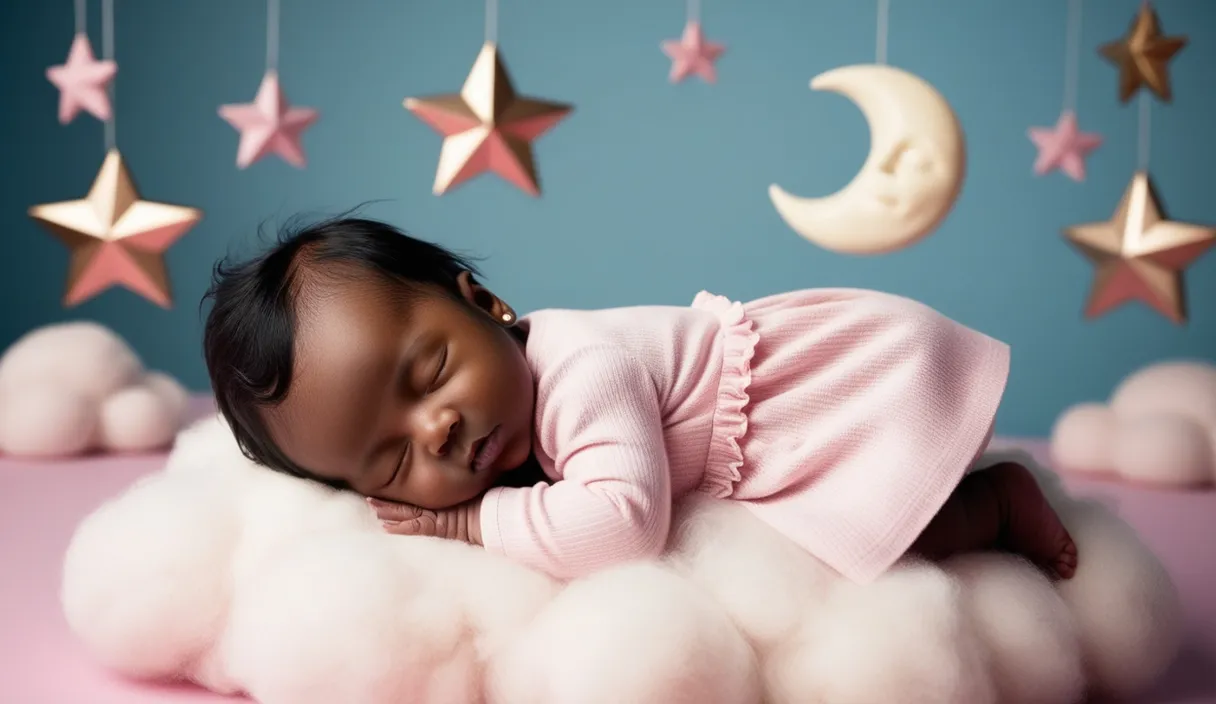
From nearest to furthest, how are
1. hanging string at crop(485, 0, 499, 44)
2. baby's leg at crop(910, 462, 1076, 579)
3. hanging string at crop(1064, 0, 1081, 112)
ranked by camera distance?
1. baby's leg at crop(910, 462, 1076, 579)
2. hanging string at crop(1064, 0, 1081, 112)
3. hanging string at crop(485, 0, 499, 44)

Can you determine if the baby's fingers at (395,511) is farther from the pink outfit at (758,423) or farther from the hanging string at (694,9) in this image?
the hanging string at (694,9)

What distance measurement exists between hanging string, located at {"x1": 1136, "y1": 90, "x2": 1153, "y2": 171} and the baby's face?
230cm

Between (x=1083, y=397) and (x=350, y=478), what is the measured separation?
2616 mm

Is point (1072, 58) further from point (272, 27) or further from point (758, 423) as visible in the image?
point (758, 423)

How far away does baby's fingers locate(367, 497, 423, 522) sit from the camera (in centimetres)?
120

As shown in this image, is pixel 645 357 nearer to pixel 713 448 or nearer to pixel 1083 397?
pixel 713 448

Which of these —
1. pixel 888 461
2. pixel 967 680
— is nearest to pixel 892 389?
pixel 888 461

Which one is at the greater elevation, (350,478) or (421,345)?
(421,345)

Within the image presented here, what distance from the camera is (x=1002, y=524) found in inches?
50.5

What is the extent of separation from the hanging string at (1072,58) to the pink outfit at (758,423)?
2.03m

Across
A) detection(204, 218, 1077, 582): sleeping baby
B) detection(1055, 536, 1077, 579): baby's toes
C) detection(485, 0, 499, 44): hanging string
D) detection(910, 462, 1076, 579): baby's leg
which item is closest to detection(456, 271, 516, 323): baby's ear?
detection(204, 218, 1077, 582): sleeping baby

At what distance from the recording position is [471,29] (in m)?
3.39

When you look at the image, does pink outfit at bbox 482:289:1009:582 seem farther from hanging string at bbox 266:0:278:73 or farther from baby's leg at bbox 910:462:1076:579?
hanging string at bbox 266:0:278:73

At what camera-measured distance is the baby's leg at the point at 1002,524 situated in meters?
1.24
